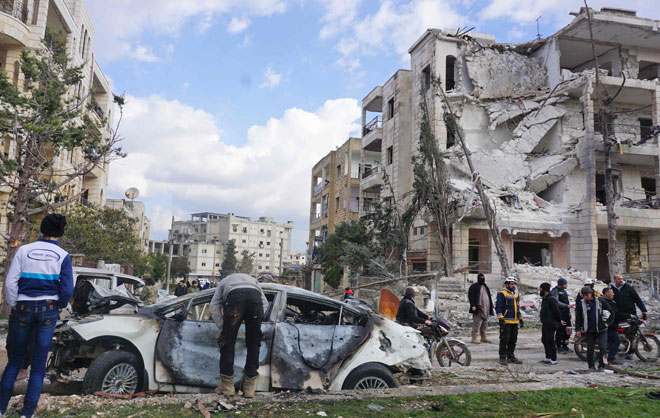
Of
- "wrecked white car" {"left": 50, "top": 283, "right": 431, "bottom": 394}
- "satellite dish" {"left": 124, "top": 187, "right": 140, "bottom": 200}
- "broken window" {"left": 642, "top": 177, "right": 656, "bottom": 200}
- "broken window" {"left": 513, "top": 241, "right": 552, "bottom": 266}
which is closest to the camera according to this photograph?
"wrecked white car" {"left": 50, "top": 283, "right": 431, "bottom": 394}

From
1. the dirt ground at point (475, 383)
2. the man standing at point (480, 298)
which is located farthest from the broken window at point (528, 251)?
the dirt ground at point (475, 383)

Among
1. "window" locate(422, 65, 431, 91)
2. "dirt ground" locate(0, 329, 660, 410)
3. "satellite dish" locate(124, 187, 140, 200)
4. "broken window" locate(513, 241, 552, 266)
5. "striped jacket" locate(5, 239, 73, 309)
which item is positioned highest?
"window" locate(422, 65, 431, 91)

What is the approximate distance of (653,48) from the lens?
30.0 meters

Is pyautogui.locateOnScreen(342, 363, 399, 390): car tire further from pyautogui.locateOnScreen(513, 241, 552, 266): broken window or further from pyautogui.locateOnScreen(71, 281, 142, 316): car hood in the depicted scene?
pyautogui.locateOnScreen(513, 241, 552, 266): broken window

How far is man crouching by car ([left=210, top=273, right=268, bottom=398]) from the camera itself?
17.7 feet

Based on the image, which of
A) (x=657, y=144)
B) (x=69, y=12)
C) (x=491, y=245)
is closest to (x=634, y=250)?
(x=657, y=144)

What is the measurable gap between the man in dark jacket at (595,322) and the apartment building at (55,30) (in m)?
14.3

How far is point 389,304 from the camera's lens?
12414 millimetres

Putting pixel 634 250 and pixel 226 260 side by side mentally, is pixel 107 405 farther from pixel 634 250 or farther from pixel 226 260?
pixel 226 260

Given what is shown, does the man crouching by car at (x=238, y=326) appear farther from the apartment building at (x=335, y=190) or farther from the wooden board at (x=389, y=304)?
the apartment building at (x=335, y=190)

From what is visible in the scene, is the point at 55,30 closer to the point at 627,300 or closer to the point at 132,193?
the point at 132,193

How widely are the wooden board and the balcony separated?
1985 centimetres

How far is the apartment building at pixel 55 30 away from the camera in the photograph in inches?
835

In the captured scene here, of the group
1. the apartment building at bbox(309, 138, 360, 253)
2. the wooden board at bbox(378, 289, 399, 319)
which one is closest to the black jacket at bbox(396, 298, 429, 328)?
the wooden board at bbox(378, 289, 399, 319)
